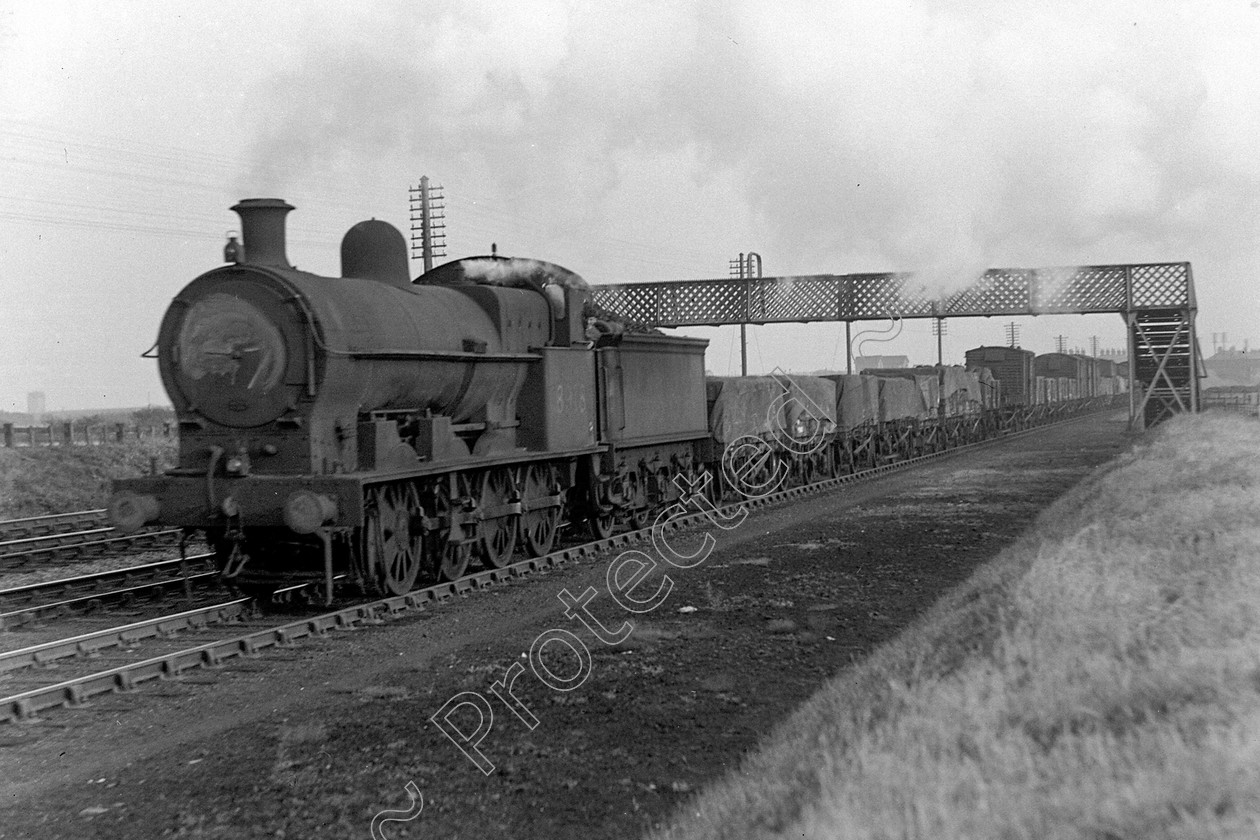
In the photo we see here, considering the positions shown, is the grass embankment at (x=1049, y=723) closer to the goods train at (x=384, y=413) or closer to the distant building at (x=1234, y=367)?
the goods train at (x=384, y=413)

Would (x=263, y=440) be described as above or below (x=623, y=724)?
above

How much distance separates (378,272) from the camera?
11.0 meters

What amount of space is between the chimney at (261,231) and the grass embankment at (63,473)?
11.3m

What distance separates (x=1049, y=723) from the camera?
185 inches

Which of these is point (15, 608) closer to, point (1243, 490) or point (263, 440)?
point (263, 440)

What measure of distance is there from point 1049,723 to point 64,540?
13577 millimetres

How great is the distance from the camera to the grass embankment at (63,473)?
836 inches

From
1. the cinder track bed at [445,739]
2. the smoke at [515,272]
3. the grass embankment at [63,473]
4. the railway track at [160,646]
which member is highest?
the smoke at [515,272]

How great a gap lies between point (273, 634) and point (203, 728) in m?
2.07

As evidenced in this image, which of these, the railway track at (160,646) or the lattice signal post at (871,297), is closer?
the railway track at (160,646)

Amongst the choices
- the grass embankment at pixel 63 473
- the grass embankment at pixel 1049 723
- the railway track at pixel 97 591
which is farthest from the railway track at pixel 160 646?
the grass embankment at pixel 63 473

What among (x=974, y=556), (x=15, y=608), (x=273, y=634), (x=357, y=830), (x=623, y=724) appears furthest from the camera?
(x=974, y=556)

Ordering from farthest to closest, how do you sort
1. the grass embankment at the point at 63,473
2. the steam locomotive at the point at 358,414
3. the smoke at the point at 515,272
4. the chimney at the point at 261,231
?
1. the grass embankment at the point at 63,473
2. the smoke at the point at 515,272
3. the chimney at the point at 261,231
4. the steam locomotive at the point at 358,414

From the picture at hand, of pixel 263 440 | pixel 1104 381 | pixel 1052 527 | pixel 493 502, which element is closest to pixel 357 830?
pixel 263 440
